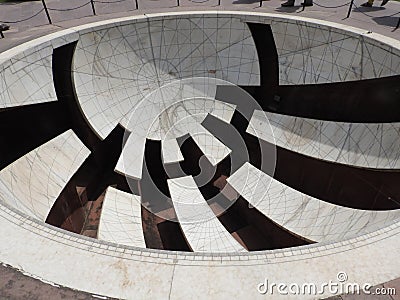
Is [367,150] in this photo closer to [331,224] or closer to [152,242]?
[331,224]

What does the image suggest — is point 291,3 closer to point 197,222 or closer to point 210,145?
point 210,145

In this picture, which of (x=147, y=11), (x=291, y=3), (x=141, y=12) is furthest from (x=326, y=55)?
(x=141, y=12)

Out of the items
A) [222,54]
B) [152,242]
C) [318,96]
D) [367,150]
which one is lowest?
[152,242]

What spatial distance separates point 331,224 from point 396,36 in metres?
5.58

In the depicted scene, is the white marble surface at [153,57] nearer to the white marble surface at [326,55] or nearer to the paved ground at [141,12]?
the white marble surface at [326,55]

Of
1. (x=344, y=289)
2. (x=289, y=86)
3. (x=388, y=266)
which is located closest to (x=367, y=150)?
(x=289, y=86)

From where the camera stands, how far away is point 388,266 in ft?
11.4

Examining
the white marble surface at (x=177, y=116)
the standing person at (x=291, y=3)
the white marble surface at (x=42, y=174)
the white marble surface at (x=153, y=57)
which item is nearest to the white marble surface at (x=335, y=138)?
the white marble surface at (x=177, y=116)

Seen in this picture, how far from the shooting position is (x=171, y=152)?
8.82 m

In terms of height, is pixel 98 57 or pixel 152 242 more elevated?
pixel 98 57

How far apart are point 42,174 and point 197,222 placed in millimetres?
3530

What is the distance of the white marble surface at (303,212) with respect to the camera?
630 centimetres

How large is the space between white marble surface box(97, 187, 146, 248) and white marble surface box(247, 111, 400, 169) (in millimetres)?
3983

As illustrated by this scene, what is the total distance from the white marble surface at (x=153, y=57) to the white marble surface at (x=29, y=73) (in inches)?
31.8
